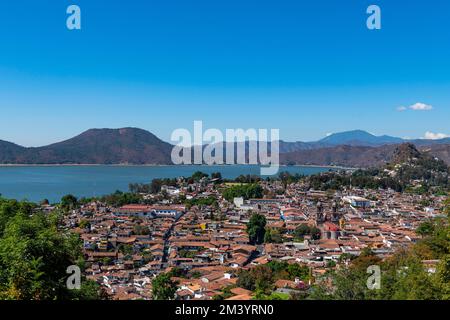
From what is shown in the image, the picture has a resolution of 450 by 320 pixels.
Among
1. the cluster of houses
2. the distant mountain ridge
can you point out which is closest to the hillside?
the distant mountain ridge

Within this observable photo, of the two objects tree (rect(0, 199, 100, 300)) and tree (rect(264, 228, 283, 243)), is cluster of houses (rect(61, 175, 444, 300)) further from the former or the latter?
tree (rect(0, 199, 100, 300))

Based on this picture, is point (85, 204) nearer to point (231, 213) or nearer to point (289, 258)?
point (231, 213)

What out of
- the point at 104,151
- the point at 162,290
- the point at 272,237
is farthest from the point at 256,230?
the point at 104,151

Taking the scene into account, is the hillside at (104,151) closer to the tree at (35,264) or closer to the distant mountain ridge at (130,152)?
the distant mountain ridge at (130,152)

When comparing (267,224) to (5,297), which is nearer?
(5,297)

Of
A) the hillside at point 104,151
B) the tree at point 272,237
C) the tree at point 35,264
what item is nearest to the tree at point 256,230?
the tree at point 272,237

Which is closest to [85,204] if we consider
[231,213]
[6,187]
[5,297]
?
[231,213]

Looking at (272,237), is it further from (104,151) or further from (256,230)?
(104,151)
